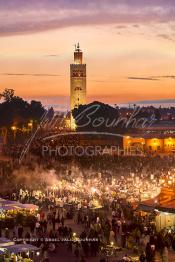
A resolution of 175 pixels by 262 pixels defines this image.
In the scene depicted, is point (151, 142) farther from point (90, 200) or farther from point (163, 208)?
point (163, 208)

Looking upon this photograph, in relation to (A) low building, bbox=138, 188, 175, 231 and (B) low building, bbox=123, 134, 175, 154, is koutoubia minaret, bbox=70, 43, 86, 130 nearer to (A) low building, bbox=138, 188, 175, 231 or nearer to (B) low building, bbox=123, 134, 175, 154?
(B) low building, bbox=123, 134, 175, 154

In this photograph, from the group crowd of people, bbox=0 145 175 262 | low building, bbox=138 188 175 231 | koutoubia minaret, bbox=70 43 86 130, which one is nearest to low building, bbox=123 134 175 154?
crowd of people, bbox=0 145 175 262

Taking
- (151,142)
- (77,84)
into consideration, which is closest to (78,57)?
(77,84)

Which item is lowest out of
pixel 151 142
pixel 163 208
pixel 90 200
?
pixel 90 200

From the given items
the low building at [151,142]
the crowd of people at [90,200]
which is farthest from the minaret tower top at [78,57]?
the crowd of people at [90,200]

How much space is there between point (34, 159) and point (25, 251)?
17175 millimetres

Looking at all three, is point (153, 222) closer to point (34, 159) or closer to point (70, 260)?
point (70, 260)

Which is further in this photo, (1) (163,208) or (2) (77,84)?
(2) (77,84)

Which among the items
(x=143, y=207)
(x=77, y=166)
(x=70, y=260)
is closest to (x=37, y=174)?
(x=77, y=166)

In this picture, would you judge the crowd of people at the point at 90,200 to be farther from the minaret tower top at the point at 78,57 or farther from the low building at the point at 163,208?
the minaret tower top at the point at 78,57

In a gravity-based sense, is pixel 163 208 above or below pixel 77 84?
below

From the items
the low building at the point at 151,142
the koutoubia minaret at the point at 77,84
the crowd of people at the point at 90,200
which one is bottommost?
the crowd of people at the point at 90,200

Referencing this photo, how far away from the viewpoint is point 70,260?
1348 cm

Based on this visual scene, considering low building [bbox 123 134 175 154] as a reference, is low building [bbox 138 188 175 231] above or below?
below
